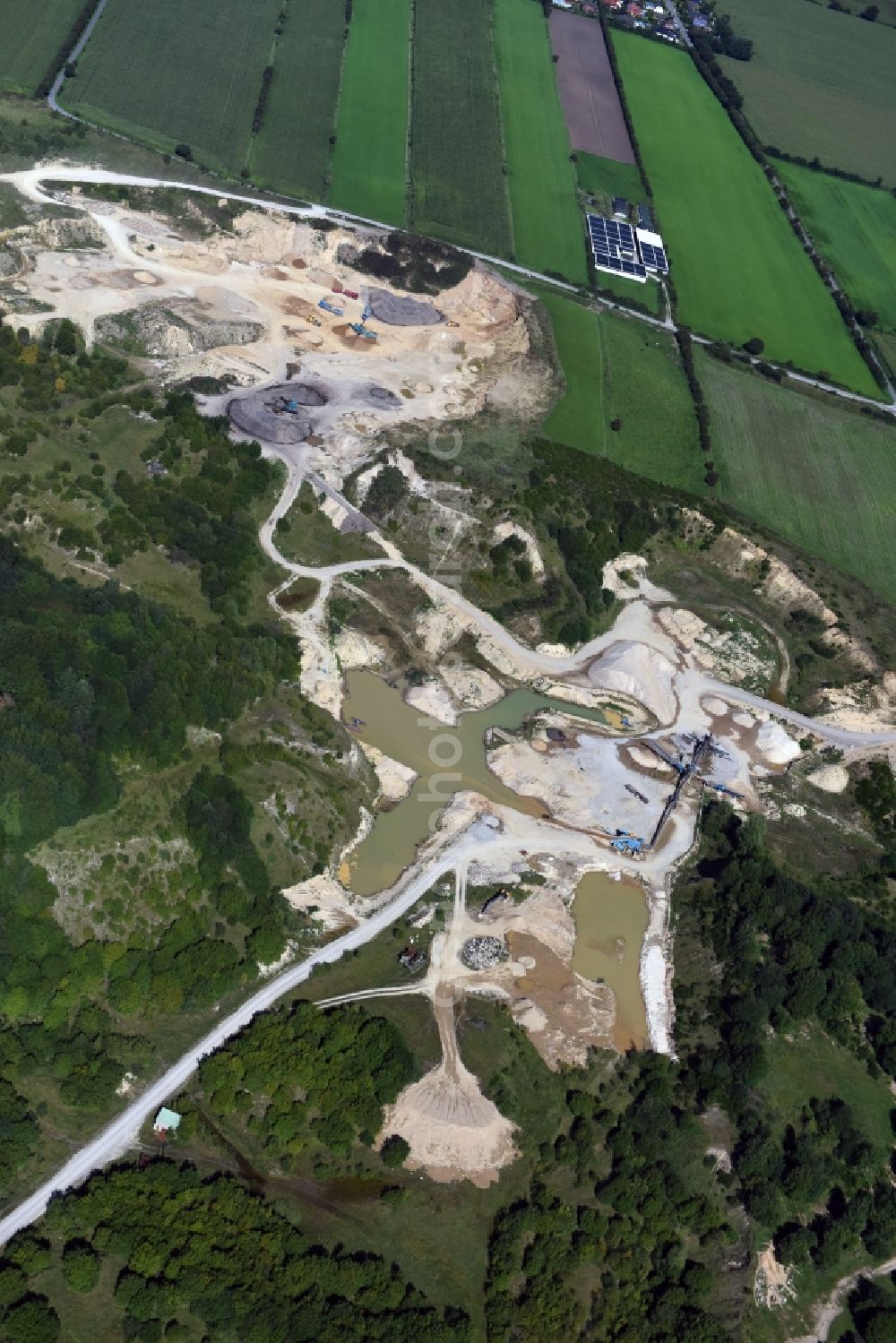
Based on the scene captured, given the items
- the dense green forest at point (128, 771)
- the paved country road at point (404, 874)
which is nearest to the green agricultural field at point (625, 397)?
the paved country road at point (404, 874)

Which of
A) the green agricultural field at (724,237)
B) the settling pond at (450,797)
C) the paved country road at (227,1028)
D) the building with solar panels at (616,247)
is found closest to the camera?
the paved country road at (227,1028)

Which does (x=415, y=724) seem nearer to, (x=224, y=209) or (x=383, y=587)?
(x=383, y=587)

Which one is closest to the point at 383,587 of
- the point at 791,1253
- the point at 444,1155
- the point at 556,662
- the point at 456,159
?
the point at 556,662

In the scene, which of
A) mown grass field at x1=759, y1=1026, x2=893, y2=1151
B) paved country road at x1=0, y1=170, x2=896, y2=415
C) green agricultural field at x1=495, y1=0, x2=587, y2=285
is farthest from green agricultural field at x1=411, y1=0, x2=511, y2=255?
mown grass field at x1=759, y1=1026, x2=893, y2=1151

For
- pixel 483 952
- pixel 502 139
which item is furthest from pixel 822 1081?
pixel 502 139

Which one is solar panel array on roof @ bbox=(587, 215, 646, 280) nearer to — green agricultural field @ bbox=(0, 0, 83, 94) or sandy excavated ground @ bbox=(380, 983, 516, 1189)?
green agricultural field @ bbox=(0, 0, 83, 94)

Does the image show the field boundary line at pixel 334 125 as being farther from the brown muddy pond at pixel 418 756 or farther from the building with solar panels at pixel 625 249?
the brown muddy pond at pixel 418 756

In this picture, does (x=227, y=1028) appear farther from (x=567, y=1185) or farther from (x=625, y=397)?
(x=625, y=397)

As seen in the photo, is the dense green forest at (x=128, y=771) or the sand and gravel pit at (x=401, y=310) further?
the sand and gravel pit at (x=401, y=310)
